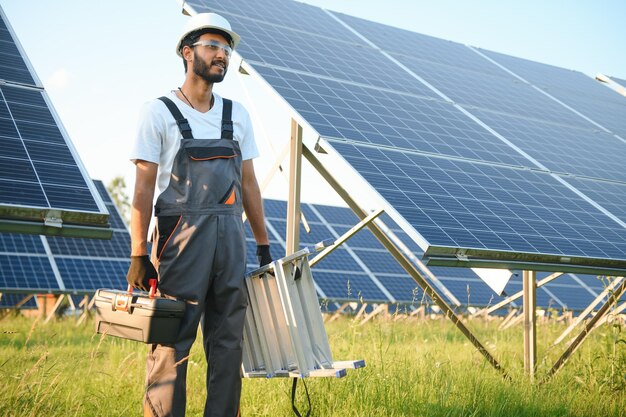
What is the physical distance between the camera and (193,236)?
3857mm

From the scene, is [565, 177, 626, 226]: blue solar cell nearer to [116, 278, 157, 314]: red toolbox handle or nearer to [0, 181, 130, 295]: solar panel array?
[116, 278, 157, 314]: red toolbox handle

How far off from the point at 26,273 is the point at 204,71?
9786 mm

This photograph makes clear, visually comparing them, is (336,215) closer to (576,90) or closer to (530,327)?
(576,90)

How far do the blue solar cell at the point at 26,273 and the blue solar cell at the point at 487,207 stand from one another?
7568 mm

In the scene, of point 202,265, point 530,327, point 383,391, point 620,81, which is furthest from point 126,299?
point 620,81

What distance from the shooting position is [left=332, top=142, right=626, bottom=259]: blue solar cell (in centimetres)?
585

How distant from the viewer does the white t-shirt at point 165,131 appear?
389 cm

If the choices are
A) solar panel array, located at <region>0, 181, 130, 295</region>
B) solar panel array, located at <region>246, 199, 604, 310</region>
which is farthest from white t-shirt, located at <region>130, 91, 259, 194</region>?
solar panel array, located at <region>246, 199, 604, 310</region>

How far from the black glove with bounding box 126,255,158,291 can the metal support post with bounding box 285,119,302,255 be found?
2.15 meters

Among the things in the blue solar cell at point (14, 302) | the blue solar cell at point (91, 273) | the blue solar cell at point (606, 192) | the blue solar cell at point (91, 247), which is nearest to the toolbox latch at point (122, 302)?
the blue solar cell at point (606, 192)

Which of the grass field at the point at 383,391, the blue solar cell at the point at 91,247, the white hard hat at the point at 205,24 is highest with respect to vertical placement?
the white hard hat at the point at 205,24

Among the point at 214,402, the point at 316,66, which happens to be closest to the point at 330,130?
the point at 316,66

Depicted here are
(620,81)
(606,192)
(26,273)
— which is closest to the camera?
(606,192)

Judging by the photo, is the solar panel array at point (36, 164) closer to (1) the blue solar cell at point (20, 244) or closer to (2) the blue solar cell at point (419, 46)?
(2) the blue solar cell at point (419, 46)
